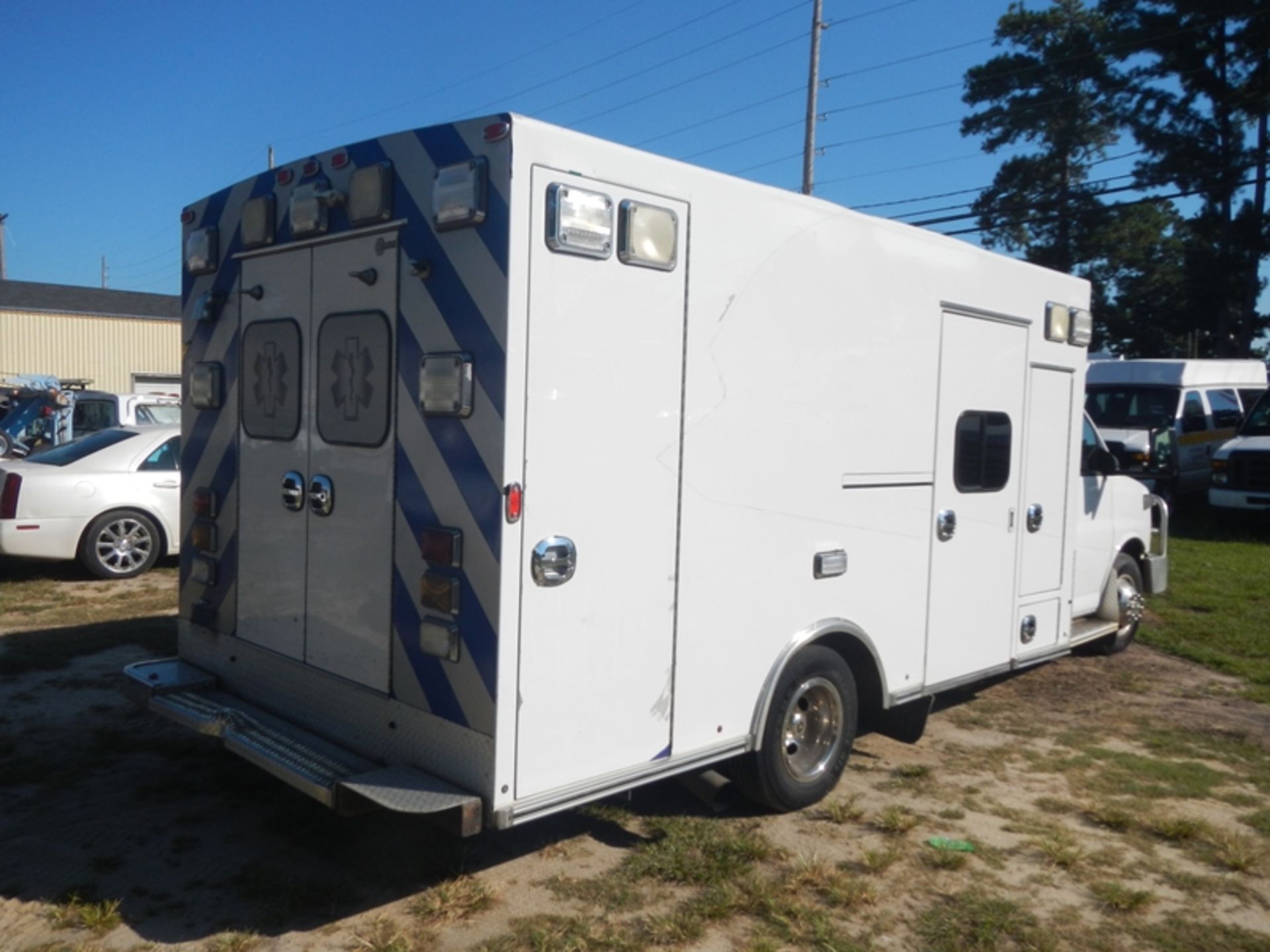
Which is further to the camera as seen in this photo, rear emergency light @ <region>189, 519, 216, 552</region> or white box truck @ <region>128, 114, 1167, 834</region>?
rear emergency light @ <region>189, 519, 216, 552</region>

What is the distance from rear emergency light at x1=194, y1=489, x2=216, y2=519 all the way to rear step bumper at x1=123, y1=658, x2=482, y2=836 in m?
0.73

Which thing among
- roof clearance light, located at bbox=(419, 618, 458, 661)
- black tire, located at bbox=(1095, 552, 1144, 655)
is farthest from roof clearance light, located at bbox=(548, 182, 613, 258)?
black tire, located at bbox=(1095, 552, 1144, 655)

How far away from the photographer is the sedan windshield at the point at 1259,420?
1554cm

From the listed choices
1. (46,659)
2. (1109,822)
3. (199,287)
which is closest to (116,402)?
(46,659)

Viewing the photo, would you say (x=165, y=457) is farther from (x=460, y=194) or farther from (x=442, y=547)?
(x=460, y=194)

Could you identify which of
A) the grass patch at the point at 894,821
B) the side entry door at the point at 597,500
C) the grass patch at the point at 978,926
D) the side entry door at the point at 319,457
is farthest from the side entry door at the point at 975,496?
the side entry door at the point at 319,457

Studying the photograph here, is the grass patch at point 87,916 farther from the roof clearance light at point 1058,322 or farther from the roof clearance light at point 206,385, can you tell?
the roof clearance light at point 1058,322

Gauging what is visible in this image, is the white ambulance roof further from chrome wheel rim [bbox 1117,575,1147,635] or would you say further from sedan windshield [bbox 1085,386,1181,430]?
chrome wheel rim [bbox 1117,575,1147,635]

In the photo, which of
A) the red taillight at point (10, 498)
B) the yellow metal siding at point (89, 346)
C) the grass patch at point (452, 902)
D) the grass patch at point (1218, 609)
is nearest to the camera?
the grass patch at point (452, 902)

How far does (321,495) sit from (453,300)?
3.68 feet

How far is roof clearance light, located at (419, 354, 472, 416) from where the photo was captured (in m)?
3.77

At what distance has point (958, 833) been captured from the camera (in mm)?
4934

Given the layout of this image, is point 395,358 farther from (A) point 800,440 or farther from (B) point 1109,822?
(B) point 1109,822

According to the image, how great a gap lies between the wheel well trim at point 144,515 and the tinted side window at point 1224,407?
51.4 feet
